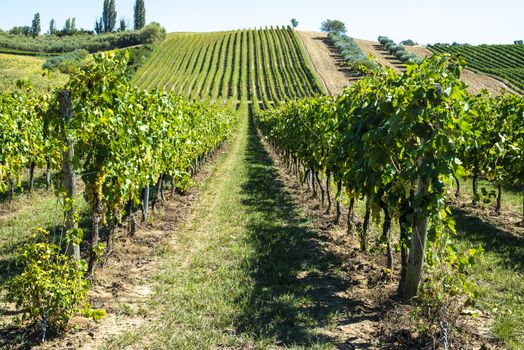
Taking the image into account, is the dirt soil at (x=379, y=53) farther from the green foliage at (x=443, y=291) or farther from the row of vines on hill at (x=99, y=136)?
the green foliage at (x=443, y=291)

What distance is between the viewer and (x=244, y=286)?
7266mm

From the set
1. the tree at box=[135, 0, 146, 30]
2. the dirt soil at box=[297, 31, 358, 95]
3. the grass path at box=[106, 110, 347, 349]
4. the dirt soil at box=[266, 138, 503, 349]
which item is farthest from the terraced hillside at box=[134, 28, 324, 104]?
the dirt soil at box=[266, 138, 503, 349]

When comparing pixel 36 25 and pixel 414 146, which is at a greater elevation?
pixel 36 25

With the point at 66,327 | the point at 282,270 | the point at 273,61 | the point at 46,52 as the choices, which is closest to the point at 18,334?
the point at 66,327

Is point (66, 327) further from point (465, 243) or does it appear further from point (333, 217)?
point (465, 243)

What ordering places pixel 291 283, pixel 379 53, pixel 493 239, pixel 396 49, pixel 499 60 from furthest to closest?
pixel 379 53, pixel 396 49, pixel 499 60, pixel 493 239, pixel 291 283

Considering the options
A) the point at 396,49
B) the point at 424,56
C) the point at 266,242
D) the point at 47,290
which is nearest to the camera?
the point at 47,290

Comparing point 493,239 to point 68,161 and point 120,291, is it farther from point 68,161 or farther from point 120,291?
point 68,161

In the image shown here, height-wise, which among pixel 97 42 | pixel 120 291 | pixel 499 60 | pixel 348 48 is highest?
pixel 97 42

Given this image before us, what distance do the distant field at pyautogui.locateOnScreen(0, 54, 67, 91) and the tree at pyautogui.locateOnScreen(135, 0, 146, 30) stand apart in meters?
78.5

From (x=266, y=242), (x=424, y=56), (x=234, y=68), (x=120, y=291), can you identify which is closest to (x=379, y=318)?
(x=266, y=242)

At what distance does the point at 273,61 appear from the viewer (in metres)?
85.4

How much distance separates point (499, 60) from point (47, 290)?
88.0 meters

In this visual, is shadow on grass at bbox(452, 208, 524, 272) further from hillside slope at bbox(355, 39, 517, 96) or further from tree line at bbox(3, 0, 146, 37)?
tree line at bbox(3, 0, 146, 37)
